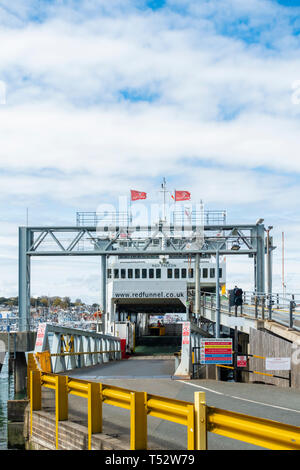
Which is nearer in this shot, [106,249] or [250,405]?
[250,405]

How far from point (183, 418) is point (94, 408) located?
8.21 ft

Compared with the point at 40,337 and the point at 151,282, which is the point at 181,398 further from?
the point at 151,282

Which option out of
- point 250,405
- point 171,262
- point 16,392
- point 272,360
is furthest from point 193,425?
point 171,262

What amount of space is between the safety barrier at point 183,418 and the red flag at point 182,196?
35.1 meters

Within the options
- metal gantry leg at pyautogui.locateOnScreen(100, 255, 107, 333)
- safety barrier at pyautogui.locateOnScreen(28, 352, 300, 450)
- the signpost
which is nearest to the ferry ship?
metal gantry leg at pyautogui.locateOnScreen(100, 255, 107, 333)

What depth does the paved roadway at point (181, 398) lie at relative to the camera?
873cm

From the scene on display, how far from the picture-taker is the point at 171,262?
199 feet

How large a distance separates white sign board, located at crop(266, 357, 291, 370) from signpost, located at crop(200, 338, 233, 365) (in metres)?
1.54

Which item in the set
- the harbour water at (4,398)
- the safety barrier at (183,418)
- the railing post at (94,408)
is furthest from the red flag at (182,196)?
the railing post at (94,408)

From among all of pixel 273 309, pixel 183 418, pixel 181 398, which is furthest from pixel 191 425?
pixel 273 309

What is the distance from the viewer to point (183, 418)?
22.9ft

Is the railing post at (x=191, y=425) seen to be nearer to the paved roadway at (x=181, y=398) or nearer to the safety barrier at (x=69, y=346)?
the paved roadway at (x=181, y=398)
